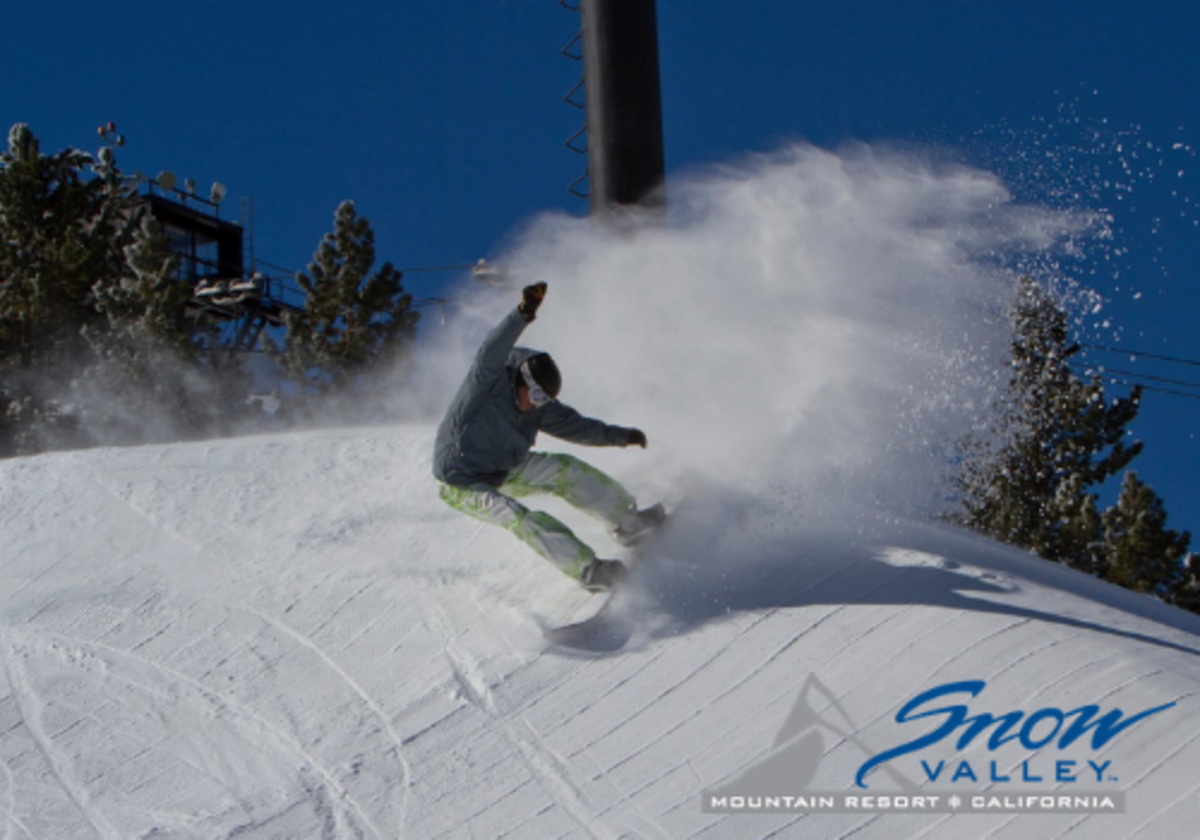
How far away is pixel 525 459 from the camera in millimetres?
6453

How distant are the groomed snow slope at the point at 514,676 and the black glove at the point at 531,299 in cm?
142

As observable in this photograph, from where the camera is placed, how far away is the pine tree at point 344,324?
22.8 metres

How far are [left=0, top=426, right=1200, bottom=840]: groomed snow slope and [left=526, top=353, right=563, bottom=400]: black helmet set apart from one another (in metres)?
0.97

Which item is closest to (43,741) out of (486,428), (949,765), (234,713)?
(234,713)

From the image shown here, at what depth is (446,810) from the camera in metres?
4.61

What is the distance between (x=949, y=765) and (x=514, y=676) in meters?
1.99

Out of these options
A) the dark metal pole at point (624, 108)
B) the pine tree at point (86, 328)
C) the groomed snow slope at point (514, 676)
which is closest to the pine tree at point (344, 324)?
the pine tree at point (86, 328)

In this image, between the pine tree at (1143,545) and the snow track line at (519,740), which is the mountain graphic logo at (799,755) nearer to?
the snow track line at (519,740)

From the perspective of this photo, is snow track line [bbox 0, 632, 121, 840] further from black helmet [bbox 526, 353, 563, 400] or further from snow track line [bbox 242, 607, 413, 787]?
black helmet [bbox 526, 353, 563, 400]

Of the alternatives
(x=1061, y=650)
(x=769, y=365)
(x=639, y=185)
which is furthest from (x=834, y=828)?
(x=639, y=185)

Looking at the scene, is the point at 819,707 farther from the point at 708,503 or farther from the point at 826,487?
the point at 826,487

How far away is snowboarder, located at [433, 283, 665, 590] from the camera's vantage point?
19.3 ft

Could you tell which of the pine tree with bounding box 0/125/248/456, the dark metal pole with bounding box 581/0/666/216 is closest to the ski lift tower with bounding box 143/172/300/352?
the pine tree with bounding box 0/125/248/456

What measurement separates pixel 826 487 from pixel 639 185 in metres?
7.99
